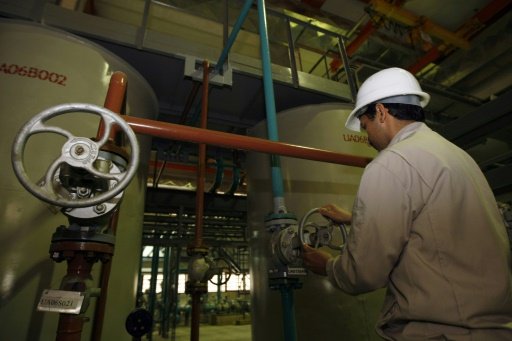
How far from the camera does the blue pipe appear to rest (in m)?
1.63

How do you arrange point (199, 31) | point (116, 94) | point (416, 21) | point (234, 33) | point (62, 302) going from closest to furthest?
1. point (62, 302)
2. point (116, 94)
3. point (234, 33)
4. point (199, 31)
5. point (416, 21)

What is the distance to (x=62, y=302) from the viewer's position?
681mm

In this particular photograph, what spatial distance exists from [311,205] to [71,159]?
1.80 meters

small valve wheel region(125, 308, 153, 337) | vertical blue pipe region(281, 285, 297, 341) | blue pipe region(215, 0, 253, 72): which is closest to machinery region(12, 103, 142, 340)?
vertical blue pipe region(281, 285, 297, 341)

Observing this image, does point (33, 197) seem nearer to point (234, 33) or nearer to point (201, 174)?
point (201, 174)

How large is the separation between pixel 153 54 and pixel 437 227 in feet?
6.66

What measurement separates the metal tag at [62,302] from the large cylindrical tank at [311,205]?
63.5 inches

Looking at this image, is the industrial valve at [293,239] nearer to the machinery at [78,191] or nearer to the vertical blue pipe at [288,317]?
the vertical blue pipe at [288,317]

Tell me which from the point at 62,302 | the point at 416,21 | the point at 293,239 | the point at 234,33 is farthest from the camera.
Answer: the point at 416,21

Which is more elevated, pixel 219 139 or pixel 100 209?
pixel 219 139

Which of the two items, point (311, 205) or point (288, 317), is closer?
point (288, 317)

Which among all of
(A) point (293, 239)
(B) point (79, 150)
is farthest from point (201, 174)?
(B) point (79, 150)

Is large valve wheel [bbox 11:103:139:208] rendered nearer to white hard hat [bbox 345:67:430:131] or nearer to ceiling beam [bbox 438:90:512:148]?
white hard hat [bbox 345:67:430:131]

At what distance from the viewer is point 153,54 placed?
2127mm
